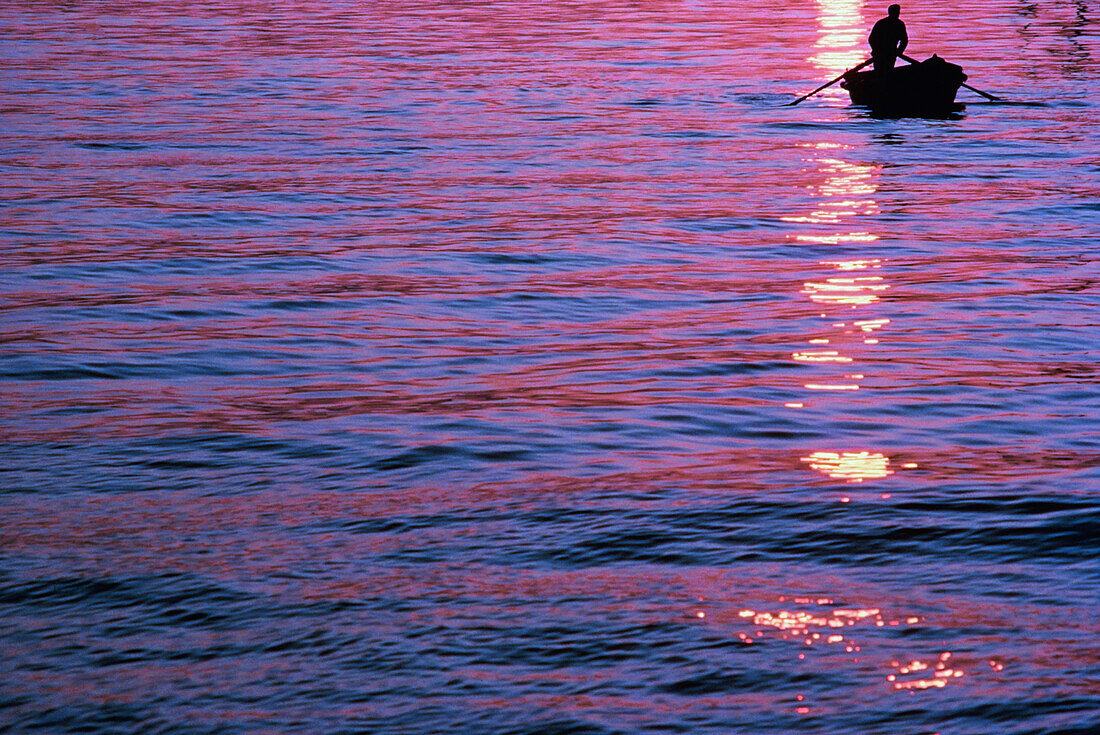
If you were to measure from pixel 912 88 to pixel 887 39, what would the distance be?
1.17 metres

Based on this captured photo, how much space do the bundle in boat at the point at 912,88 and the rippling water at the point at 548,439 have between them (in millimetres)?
3493

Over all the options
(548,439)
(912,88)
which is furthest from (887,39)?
(548,439)

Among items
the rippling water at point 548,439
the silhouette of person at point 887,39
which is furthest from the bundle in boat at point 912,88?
the rippling water at point 548,439

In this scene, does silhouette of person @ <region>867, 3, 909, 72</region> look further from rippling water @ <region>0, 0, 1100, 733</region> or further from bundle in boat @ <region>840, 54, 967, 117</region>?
rippling water @ <region>0, 0, 1100, 733</region>

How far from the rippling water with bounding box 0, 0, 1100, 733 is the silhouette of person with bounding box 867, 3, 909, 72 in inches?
179

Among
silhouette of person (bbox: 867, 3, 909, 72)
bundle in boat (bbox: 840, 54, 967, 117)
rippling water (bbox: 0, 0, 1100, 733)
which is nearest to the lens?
rippling water (bbox: 0, 0, 1100, 733)

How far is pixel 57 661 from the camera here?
6258 mm

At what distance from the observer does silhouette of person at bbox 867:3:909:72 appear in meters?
25.6

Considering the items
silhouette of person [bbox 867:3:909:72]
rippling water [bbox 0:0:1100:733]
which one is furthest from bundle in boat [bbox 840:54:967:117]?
rippling water [bbox 0:0:1100:733]

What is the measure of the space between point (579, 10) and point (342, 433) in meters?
42.3

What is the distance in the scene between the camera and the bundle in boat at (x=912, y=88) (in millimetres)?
24797

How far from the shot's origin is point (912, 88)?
25.0 meters

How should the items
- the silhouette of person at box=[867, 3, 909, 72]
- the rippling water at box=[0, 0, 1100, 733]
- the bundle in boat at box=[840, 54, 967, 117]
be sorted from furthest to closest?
the silhouette of person at box=[867, 3, 909, 72] < the bundle in boat at box=[840, 54, 967, 117] < the rippling water at box=[0, 0, 1100, 733]

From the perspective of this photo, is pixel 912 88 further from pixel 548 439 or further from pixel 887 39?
pixel 548 439
